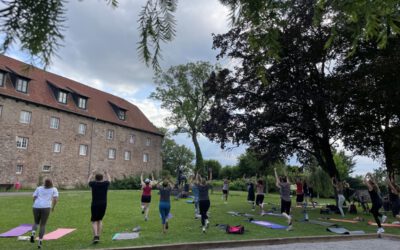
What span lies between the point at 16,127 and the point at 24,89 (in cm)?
415

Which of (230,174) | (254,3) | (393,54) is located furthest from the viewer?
(230,174)

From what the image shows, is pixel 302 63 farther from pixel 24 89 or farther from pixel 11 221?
pixel 24 89

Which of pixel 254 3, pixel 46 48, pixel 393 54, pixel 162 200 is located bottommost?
pixel 162 200

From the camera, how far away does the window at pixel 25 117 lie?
33.0 meters

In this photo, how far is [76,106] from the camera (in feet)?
132

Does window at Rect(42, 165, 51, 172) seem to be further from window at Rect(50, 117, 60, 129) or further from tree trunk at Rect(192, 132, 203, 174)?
tree trunk at Rect(192, 132, 203, 174)

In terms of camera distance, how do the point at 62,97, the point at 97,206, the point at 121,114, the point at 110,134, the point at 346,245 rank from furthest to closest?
the point at 121,114 < the point at 110,134 < the point at 62,97 < the point at 346,245 < the point at 97,206

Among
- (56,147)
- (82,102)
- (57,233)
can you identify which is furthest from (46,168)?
(57,233)

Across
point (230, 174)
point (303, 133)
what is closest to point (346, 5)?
point (303, 133)

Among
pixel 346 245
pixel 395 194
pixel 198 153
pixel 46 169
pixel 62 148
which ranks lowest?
pixel 346 245

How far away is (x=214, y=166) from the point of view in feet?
257

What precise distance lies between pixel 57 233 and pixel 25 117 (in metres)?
26.0

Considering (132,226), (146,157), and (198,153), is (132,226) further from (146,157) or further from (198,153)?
(198,153)

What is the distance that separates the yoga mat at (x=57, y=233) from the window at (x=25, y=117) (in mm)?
24872
